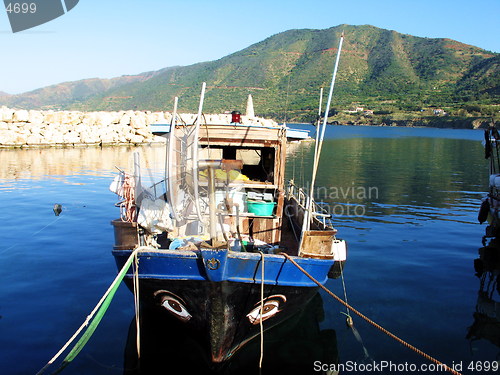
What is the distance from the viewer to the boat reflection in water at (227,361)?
292 inches

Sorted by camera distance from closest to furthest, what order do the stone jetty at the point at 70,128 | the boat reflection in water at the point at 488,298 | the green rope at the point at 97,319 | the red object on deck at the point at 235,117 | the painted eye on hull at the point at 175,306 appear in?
the green rope at the point at 97,319 < the painted eye on hull at the point at 175,306 < the boat reflection in water at the point at 488,298 < the red object on deck at the point at 235,117 < the stone jetty at the point at 70,128

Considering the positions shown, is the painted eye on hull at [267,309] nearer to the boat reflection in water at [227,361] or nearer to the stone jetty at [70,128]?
the boat reflection in water at [227,361]

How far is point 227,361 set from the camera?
7.51 m

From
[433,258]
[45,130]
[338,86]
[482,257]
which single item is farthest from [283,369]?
[338,86]

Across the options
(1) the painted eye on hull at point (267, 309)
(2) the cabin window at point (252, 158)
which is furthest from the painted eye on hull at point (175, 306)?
(2) the cabin window at point (252, 158)

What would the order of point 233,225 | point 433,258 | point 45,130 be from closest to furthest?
point 233,225, point 433,258, point 45,130

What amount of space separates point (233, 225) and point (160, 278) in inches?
104

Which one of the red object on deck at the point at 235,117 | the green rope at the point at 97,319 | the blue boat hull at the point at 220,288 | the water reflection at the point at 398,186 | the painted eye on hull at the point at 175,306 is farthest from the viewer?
the water reflection at the point at 398,186

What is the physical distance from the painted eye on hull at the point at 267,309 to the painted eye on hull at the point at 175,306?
46.7 inches

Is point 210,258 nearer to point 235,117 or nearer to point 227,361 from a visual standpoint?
point 227,361

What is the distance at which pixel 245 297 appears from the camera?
718 cm

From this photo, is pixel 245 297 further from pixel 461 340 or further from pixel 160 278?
pixel 461 340

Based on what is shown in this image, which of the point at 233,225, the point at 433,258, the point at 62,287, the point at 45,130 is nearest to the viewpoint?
the point at 233,225

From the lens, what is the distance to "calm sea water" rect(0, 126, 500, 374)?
311 inches
